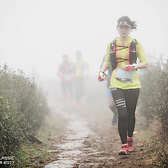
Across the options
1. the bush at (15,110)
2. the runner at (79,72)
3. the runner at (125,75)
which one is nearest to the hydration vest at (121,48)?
the runner at (125,75)

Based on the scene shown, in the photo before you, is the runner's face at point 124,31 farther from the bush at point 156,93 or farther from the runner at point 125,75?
the bush at point 156,93

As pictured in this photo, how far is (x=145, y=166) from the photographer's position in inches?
103

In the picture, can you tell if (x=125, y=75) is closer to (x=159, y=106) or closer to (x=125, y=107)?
(x=125, y=107)

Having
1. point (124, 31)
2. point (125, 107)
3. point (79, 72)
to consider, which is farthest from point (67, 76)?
point (125, 107)

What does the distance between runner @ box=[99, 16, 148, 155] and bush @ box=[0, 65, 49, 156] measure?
5.38 feet

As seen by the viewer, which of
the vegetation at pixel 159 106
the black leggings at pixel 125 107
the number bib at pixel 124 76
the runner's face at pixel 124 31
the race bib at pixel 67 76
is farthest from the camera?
the race bib at pixel 67 76

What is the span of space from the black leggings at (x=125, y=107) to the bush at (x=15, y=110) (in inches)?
62.9

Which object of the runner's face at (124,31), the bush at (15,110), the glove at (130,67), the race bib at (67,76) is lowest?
the bush at (15,110)

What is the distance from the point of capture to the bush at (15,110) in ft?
9.46

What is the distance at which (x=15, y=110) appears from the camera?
3.75 m

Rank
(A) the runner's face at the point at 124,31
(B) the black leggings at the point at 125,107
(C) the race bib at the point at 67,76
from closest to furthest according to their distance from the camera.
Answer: (B) the black leggings at the point at 125,107, (A) the runner's face at the point at 124,31, (C) the race bib at the point at 67,76

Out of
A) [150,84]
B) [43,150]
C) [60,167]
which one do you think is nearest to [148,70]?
[150,84]

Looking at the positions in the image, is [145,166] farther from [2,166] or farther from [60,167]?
[2,166]

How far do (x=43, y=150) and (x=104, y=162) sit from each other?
140 centimetres
